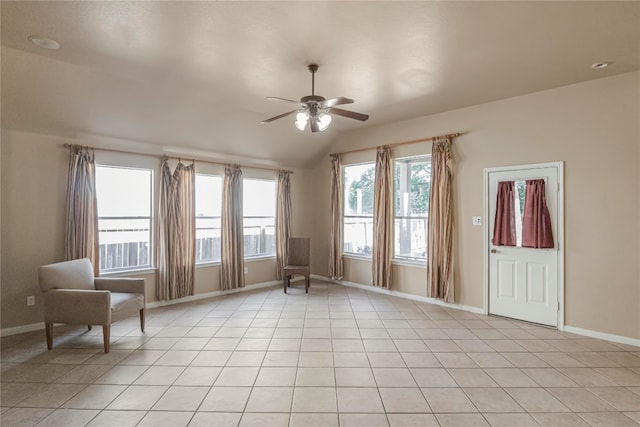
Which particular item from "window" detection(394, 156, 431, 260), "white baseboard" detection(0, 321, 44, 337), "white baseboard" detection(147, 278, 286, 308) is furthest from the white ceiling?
"white baseboard" detection(147, 278, 286, 308)

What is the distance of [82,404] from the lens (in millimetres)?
2438

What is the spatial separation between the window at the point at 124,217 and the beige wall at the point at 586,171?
5021mm

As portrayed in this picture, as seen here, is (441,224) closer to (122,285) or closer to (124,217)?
(122,285)

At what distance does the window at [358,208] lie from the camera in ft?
20.5

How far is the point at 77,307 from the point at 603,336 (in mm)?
5945

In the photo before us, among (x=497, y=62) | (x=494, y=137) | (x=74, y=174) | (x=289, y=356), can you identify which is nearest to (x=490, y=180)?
(x=494, y=137)

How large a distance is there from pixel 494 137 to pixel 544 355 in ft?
9.35

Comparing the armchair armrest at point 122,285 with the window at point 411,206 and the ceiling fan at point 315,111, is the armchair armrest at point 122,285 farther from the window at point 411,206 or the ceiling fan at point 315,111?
the window at point 411,206

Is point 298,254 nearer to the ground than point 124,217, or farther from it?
nearer to the ground

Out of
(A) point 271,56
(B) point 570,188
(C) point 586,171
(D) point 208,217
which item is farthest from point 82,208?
(C) point 586,171

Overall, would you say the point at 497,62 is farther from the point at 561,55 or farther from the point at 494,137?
the point at 494,137

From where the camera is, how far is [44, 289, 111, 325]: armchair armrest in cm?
336

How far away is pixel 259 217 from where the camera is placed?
650cm

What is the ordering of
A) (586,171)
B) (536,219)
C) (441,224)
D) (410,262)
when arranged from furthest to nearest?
(410,262), (441,224), (536,219), (586,171)
